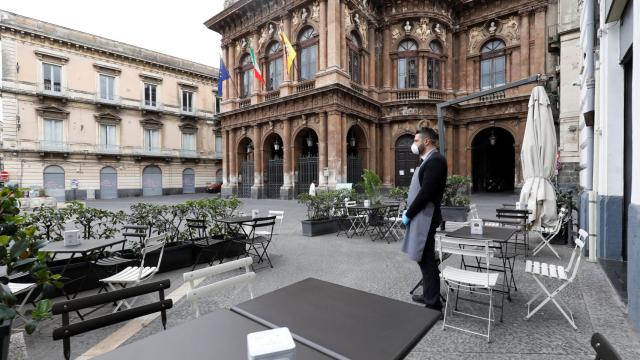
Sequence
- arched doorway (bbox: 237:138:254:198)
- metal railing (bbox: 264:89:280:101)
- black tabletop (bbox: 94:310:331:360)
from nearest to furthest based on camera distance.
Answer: black tabletop (bbox: 94:310:331:360) → metal railing (bbox: 264:89:280:101) → arched doorway (bbox: 237:138:254:198)

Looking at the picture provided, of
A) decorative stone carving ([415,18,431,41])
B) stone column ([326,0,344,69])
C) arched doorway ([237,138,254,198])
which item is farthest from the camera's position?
arched doorway ([237,138,254,198])

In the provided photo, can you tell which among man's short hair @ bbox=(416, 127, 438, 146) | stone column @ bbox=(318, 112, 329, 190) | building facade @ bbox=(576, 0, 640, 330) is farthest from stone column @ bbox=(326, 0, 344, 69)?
man's short hair @ bbox=(416, 127, 438, 146)

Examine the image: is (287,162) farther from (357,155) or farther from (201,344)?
(201,344)

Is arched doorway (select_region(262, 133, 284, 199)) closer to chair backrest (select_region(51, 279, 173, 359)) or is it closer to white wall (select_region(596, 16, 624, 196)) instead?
white wall (select_region(596, 16, 624, 196))

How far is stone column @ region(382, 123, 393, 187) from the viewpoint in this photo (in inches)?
838

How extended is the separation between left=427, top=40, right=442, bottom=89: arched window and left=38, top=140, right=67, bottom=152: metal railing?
29546 millimetres

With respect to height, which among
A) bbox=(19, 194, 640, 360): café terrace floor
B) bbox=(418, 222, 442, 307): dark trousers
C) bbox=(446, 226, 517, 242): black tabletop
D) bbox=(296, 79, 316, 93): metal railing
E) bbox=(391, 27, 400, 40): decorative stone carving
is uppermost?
bbox=(391, 27, 400, 40): decorative stone carving

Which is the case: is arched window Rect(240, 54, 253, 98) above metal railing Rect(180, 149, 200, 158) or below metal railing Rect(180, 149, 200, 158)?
above

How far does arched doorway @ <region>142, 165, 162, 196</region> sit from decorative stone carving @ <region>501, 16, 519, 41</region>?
3216 cm

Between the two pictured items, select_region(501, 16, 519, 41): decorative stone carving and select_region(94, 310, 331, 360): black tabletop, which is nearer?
select_region(94, 310, 331, 360): black tabletop

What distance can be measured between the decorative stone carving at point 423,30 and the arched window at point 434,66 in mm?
818

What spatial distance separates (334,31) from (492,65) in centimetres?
1166

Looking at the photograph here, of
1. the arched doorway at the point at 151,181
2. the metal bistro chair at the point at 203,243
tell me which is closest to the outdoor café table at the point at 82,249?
the metal bistro chair at the point at 203,243

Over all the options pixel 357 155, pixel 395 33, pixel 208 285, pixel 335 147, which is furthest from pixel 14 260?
pixel 395 33
